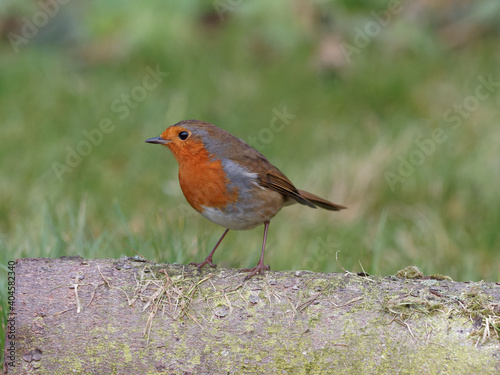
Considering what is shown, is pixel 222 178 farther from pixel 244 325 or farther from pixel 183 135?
pixel 244 325

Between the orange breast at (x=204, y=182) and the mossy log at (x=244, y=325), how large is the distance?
1.92 ft

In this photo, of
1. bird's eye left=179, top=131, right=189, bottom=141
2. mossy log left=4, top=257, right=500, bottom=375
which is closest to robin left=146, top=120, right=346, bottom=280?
bird's eye left=179, top=131, right=189, bottom=141

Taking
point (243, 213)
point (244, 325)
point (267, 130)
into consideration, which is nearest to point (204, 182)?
point (243, 213)

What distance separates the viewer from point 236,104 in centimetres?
721

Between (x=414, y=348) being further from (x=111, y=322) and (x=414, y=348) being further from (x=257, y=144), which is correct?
(x=257, y=144)

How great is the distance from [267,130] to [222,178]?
3.54 meters

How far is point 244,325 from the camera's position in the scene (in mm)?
2686

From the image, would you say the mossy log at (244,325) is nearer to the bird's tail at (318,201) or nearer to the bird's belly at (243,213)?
the bird's belly at (243,213)

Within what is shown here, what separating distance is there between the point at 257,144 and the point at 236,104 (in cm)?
75

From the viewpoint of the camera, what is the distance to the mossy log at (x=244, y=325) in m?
2.57

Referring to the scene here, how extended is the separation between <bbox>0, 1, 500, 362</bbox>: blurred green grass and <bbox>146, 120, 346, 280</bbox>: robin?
0.60m

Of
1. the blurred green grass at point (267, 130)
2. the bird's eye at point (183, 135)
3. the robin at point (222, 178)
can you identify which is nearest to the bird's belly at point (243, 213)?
the robin at point (222, 178)

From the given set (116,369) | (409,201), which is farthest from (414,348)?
(409,201)

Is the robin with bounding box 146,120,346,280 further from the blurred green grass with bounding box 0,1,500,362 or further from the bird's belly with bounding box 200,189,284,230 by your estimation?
the blurred green grass with bounding box 0,1,500,362
